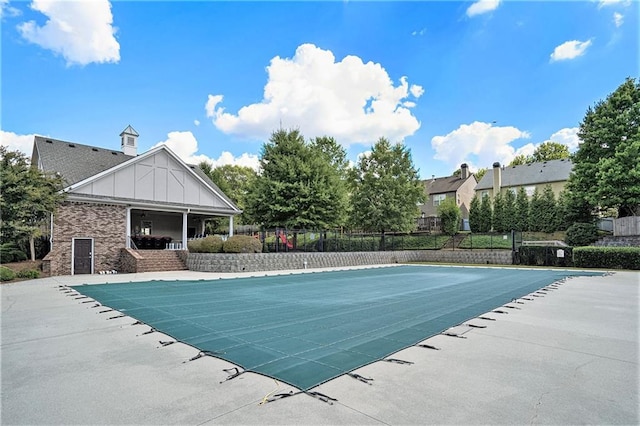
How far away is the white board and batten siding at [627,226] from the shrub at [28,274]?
31003 millimetres

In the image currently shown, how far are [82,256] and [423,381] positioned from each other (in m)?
17.4

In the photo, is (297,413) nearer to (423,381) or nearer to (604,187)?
(423,381)

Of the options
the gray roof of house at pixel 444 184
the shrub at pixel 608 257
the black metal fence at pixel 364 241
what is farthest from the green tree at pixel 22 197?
the gray roof of house at pixel 444 184

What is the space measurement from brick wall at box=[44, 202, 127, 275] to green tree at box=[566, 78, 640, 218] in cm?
2760

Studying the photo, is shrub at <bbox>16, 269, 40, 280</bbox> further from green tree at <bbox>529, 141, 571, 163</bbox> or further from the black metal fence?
green tree at <bbox>529, 141, 571, 163</bbox>

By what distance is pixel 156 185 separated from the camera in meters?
19.3

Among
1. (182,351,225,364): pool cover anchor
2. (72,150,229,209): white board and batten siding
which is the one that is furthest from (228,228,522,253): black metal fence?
(182,351,225,364): pool cover anchor

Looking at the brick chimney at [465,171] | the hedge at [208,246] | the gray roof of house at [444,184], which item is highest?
the brick chimney at [465,171]

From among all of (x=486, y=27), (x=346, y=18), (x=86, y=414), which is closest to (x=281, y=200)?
(x=346, y=18)

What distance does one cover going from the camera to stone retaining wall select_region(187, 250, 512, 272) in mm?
16188

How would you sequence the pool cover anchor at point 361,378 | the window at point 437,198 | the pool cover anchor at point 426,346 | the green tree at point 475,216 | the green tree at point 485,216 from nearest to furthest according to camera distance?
the pool cover anchor at point 361,378
the pool cover anchor at point 426,346
the green tree at point 485,216
the green tree at point 475,216
the window at point 437,198

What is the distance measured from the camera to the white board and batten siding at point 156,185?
57.1 feet

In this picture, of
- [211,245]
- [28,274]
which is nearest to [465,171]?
[211,245]

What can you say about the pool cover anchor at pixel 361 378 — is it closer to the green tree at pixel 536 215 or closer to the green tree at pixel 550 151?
the green tree at pixel 536 215
